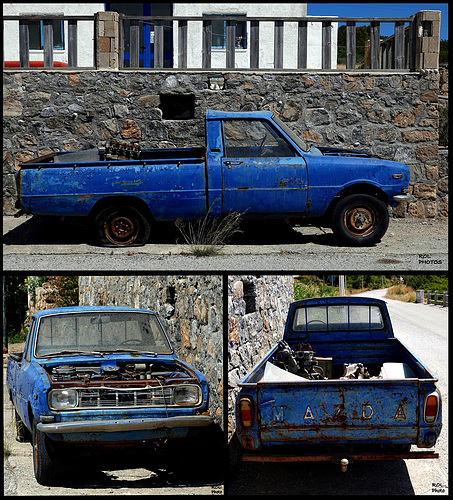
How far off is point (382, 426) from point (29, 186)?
5246 mm

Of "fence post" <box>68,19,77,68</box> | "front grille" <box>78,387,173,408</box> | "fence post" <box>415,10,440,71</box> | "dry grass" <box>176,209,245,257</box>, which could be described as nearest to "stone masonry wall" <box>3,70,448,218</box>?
"fence post" <box>415,10,440,71</box>

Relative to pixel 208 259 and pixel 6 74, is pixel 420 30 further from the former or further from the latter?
pixel 6 74

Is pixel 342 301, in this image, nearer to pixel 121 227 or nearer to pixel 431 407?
pixel 431 407

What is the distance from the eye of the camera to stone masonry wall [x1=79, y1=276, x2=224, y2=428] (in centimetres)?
718

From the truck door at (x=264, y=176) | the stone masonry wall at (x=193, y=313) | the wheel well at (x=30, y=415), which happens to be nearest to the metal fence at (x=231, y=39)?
the truck door at (x=264, y=176)

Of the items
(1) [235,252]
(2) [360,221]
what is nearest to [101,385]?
(1) [235,252]

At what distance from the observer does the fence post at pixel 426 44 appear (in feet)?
37.8

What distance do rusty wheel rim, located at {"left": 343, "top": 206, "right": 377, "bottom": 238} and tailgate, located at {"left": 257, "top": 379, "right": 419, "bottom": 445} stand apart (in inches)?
136

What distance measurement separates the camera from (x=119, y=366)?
636cm

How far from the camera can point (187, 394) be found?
5.76 metres

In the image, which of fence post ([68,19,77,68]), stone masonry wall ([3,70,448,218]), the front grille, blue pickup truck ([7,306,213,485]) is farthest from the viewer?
fence post ([68,19,77,68])

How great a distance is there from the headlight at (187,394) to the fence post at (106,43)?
737 centimetres

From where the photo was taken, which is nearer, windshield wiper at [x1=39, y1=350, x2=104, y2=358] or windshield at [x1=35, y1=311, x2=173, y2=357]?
windshield wiper at [x1=39, y1=350, x2=104, y2=358]

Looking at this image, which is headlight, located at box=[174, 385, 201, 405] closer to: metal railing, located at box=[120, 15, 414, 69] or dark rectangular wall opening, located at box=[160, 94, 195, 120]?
dark rectangular wall opening, located at box=[160, 94, 195, 120]
